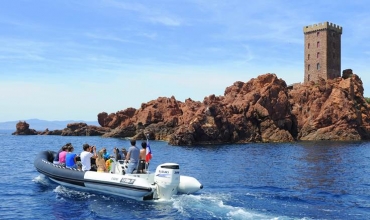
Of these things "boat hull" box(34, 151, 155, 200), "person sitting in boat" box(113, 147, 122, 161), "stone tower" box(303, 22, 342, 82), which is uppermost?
"stone tower" box(303, 22, 342, 82)

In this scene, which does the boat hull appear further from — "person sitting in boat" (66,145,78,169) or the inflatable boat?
"person sitting in boat" (66,145,78,169)

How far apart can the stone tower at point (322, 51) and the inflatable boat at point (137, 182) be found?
82.1 metres

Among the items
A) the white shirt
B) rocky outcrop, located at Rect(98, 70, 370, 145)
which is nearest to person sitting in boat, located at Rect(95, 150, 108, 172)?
the white shirt

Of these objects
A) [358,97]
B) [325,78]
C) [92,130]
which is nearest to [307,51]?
[325,78]

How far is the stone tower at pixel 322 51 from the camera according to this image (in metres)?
95.6

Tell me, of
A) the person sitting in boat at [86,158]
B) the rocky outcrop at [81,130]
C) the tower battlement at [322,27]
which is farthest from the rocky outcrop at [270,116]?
the person sitting in boat at [86,158]

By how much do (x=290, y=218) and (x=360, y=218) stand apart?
309cm

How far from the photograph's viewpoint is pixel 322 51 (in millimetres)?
96125

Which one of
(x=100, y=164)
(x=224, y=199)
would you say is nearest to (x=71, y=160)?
(x=100, y=164)

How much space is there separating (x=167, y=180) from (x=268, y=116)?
57.6 m

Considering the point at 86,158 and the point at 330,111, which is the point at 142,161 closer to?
the point at 86,158

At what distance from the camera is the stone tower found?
314 feet

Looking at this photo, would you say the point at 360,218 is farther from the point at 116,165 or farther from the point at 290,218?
the point at 116,165

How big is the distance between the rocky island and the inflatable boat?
4471 cm
